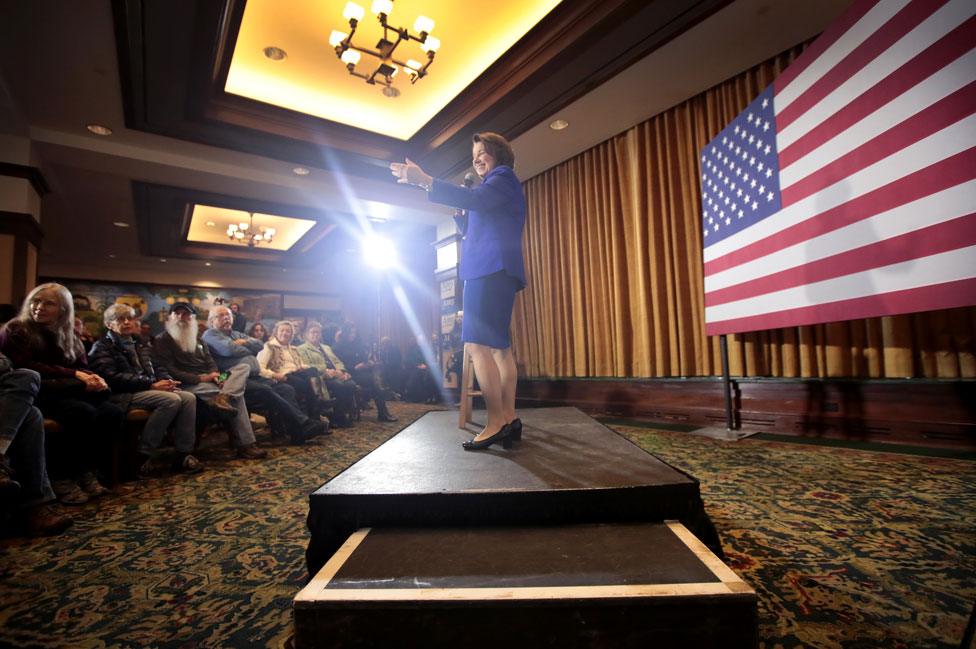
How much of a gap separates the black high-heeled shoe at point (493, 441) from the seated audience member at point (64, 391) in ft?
6.29

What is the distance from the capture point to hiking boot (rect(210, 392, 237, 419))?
3047 millimetres

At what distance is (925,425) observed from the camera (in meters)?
2.61

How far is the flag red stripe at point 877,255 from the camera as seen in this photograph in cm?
191

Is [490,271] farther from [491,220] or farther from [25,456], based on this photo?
[25,456]

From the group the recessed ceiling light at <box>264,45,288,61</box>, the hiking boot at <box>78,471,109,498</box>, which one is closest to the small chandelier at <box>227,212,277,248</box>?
the recessed ceiling light at <box>264,45,288,61</box>

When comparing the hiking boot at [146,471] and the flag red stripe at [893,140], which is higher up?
the flag red stripe at [893,140]

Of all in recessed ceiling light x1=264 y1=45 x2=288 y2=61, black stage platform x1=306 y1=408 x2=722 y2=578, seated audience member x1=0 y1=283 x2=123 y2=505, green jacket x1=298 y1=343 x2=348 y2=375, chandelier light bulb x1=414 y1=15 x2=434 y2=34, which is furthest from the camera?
green jacket x1=298 y1=343 x2=348 y2=375

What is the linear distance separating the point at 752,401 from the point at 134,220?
28.4 feet

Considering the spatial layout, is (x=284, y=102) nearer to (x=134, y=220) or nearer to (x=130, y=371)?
(x=130, y=371)

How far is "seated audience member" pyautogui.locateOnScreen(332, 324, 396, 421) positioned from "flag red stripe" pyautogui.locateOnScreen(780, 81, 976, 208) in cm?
424

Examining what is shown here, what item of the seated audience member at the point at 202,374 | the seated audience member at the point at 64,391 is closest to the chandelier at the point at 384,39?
the seated audience member at the point at 202,374

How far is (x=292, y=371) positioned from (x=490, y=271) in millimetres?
3123

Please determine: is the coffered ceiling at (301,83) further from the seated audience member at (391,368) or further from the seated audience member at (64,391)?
→ the seated audience member at (391,368)

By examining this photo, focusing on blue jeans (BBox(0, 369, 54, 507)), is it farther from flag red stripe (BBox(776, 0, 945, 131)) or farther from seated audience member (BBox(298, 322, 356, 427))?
flag red stripe (BBox(776, 0, 945, 131))
